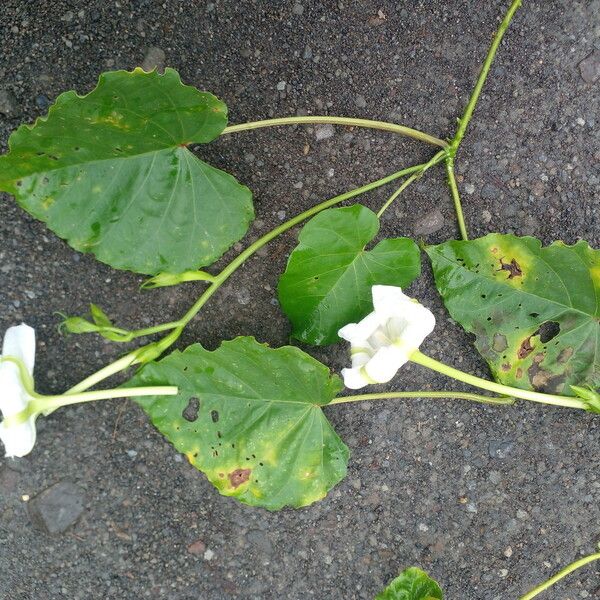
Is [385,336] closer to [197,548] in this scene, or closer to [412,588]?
[412,588]

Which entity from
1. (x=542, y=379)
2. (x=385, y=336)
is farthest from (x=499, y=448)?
(x=385, y=336)

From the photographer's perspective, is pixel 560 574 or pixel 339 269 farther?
pixel 560 574

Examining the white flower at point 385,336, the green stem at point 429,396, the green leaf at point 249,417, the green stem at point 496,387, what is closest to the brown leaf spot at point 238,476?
the green leaf at point 249,417

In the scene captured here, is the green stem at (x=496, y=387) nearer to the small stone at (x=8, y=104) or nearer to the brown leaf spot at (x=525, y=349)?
the brown leaf spot at (x=525, y=349)

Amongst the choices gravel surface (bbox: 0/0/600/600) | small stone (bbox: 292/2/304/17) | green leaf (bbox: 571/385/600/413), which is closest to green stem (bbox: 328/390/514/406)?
gravel surface (bbox: 0/0/600/600)

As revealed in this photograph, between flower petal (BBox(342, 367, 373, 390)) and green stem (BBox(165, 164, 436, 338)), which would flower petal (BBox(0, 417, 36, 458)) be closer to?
green stem (BBox(165, 164, 436, 338))
